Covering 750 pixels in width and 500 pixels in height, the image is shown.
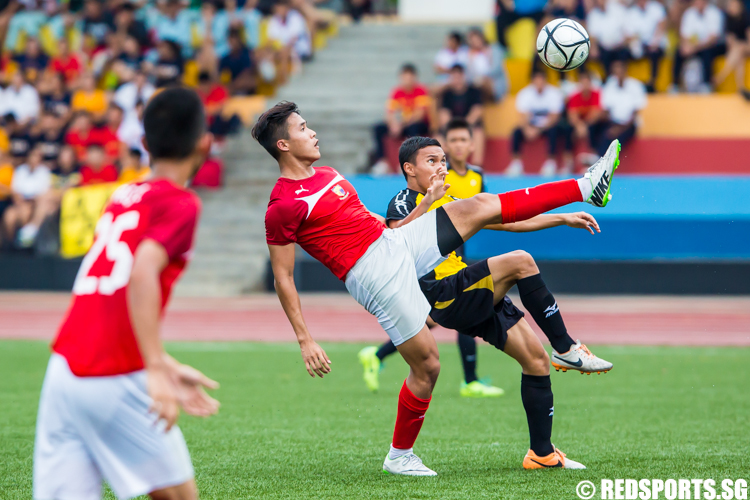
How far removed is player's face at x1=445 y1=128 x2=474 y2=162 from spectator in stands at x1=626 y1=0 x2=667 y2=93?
11732 millimetres

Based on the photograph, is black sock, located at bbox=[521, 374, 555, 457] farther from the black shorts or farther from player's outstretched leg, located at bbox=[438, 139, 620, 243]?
player's outstretched leg, located at bbox=[438, 139, 620, 243]

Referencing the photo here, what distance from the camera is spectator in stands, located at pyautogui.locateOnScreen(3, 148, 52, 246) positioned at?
18.7 m

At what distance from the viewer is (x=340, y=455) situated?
245 inches

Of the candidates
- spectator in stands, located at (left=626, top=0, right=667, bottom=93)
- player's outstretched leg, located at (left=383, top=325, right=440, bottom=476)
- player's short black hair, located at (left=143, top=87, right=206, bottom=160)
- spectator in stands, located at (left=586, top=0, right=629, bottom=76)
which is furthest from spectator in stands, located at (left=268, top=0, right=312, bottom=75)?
player's short black hair, located at (left=143, top=87, right=206, bottom=160)

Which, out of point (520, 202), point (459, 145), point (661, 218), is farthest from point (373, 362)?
point (661, 218)

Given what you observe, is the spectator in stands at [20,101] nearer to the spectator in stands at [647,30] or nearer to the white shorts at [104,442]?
the spectator in stands at [647,30]

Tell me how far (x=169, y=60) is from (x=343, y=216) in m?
16.6

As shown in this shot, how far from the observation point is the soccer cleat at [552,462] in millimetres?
5602

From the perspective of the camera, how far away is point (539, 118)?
18047 millimetres

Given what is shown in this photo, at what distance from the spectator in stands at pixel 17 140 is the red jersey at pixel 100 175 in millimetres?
2370

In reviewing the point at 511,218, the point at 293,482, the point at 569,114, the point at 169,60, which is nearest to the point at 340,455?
the point at 293,482

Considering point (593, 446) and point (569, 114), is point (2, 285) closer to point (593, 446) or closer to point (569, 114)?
point (569, 114)

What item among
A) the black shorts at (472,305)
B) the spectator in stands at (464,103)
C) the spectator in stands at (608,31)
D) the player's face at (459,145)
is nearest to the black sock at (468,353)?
the player's face at (459,145)

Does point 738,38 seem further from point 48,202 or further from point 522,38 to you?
point 48,202
